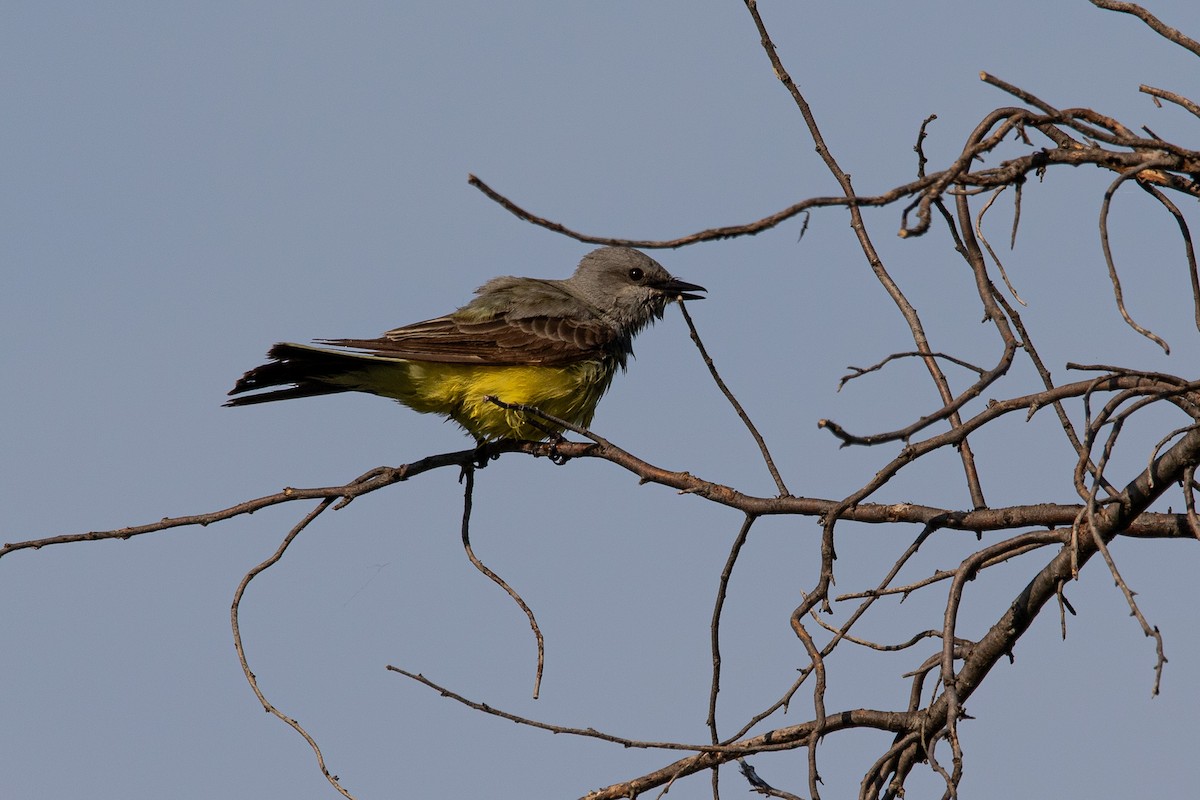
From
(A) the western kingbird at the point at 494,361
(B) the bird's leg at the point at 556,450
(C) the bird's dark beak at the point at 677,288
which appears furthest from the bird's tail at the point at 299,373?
(C) the bird's dark beak at the point at 677,288

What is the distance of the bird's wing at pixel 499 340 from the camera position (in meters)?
6.50

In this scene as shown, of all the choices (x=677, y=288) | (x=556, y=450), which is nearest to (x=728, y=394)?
(x=556, y=450)

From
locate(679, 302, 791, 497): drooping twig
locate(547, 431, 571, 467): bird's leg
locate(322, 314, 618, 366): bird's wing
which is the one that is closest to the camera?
locate(679, 302, 791, 497): drooping twig

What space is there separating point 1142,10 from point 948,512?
1411 millimetres

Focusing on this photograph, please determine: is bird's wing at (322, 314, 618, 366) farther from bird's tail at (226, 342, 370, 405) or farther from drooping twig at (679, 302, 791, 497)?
drooping twig at (679, 302, 791, 497)

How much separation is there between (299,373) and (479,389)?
0.92m

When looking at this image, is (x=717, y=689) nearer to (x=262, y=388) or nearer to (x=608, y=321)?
(x=262, y=388)

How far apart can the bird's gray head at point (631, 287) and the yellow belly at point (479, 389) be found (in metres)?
1.02

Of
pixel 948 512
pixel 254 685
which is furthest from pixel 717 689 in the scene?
pixel 254 685

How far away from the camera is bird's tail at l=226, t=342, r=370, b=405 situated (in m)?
5.93

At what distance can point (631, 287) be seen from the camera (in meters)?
7.92

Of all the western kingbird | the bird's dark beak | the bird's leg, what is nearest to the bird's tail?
the western kingbird

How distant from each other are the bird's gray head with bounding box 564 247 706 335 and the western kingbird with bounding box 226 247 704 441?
0.6 inches

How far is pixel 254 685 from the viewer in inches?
153
